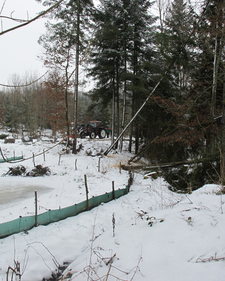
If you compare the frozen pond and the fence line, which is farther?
the frozen pond

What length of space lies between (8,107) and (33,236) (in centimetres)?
3398

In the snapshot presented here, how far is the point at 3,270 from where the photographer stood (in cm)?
275

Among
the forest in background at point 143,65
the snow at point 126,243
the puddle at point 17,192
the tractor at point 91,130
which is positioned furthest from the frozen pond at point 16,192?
the tractor at point 91,130

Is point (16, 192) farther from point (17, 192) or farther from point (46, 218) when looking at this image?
point (46, 218)

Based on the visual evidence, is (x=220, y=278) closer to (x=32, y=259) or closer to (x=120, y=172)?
(x=32, y=259)

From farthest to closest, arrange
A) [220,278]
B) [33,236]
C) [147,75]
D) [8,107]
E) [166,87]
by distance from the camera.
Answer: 1. [8,107]
2. [147,75]
3. [166,87]
4. [33,236]
5. [220,278]

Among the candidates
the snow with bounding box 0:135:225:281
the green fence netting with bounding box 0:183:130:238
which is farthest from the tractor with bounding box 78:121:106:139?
the green fence netting with bounding box 0:183:130:238

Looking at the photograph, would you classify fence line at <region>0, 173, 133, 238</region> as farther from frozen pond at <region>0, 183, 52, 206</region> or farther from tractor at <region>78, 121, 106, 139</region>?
tractor at <region>78, 121, 106, 139</region>

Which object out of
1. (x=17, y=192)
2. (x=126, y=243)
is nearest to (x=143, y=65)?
(x=17, y=192)

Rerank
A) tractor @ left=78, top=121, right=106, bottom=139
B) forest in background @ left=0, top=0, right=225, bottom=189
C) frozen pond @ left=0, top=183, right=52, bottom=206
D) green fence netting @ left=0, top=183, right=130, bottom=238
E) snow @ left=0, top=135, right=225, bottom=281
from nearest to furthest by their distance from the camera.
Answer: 1. snow @ left=0, top=135, right=225, bottom=281
2. green fence netting @ left=0, top=183, right=130, bottom=238
3. frozen pond @ left=0, top=183, right=52, bottom=206
4. forest in background @ left=0, top=0, right=225, bottom=189
5. tractor @ left=78, top=121, right=106, bottom=139

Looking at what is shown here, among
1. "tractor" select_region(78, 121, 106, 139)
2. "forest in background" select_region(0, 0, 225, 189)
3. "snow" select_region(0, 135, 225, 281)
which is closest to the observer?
"snow" select_region(0, 135, 225, 281)

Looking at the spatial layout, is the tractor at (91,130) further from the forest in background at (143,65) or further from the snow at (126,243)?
the snow at (126,243)

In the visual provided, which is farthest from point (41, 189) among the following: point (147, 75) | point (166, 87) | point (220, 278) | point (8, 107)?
point (8, 107)

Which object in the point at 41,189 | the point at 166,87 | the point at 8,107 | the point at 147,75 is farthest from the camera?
the point at 8,107
